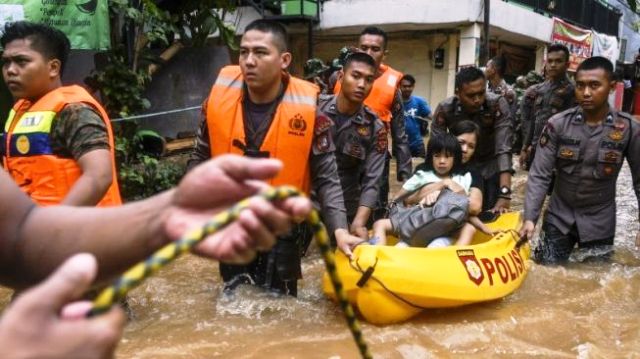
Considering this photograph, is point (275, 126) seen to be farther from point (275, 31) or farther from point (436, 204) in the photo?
point (436, 204)

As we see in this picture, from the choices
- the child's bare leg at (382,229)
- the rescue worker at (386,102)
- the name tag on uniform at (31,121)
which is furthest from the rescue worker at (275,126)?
the rescue worker at (386,102)

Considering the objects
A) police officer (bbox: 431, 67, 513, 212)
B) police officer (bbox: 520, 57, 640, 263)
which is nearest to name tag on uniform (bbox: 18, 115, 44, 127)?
police officer (bbox: 431, 67, 513, 212)

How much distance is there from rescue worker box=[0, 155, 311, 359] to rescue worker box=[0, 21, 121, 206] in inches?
47.5

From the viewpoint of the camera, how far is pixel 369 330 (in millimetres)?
3352

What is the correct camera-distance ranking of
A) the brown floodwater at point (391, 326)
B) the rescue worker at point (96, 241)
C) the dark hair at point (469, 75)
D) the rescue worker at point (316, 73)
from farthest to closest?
the rescue worker at point (316, 73) < the dark hair at point (469, 75) < the brown floodwater at point (391, 326) < the rescue worker at point (96, 241)

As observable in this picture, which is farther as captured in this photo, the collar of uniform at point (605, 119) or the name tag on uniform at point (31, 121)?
the collar of uniform at point (605, 119)

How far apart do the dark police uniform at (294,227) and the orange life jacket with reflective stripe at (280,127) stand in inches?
2.6

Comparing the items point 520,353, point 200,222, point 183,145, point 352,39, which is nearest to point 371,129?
point 520,353

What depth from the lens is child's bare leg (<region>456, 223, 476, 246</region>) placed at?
380 cm

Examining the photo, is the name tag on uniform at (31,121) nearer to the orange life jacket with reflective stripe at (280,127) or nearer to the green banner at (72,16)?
the orange life jacket with reflective stripe at (280,127)

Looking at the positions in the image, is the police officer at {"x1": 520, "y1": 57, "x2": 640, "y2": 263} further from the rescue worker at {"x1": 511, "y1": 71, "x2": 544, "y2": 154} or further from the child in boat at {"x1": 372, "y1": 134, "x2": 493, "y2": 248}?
the rescue worker at {"x1": 511, "y1": 71, "x2": 544, "y2": 154}

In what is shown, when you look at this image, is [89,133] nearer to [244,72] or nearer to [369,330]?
[244,72]

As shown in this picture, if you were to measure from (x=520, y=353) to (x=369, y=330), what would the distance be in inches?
32.6

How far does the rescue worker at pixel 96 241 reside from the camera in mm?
719
